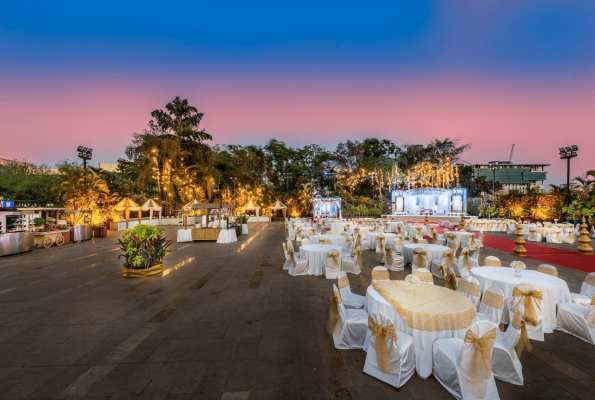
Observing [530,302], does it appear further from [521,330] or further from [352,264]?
[352,264]

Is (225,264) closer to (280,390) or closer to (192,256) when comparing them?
(192,256)

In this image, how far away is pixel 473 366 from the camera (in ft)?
8.49

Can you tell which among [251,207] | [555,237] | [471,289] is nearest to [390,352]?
[471,289]

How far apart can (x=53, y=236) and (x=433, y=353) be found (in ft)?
55.6

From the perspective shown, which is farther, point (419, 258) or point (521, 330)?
point (419, 258)

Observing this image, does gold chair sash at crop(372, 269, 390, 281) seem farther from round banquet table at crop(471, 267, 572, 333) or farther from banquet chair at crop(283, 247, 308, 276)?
banquet chair at crop(283, 247, 308, 276)

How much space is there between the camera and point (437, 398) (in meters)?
2.71

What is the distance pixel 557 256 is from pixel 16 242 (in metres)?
20.8

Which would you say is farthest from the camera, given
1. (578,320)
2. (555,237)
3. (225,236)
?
(225,236)

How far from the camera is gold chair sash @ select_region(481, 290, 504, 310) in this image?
11.7 feet

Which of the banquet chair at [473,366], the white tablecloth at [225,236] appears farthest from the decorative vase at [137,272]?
the banquet chair at [473,366]

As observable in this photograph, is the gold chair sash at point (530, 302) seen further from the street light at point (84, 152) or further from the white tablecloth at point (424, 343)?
the street light at point (84, 152)

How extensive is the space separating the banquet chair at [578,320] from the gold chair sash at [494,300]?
1346 mm

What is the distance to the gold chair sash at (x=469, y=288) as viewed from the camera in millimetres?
4039
